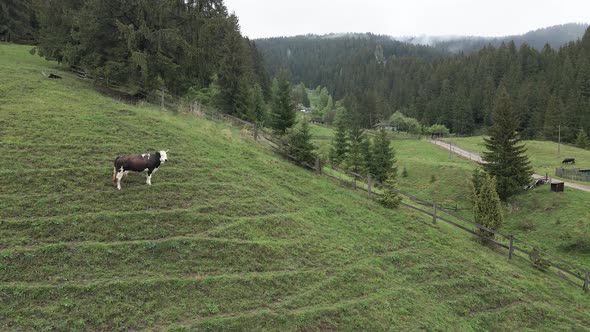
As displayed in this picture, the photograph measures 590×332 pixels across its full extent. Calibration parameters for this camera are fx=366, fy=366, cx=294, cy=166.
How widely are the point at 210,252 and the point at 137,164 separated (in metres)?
5.15

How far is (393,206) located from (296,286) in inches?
421

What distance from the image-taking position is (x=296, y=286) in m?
11.8

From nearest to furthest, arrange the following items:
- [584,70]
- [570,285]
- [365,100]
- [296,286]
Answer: [296,286], [570,285], [584,70], [365,100]

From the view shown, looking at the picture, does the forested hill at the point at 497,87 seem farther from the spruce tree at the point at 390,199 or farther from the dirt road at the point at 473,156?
the spruce tree at the point at 390,199

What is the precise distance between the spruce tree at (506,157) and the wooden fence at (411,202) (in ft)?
37.3

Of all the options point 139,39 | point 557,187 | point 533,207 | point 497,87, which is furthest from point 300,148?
point 497,87

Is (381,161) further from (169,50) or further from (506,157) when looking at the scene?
(169,50)

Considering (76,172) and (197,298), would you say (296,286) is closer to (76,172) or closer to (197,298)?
(197,298)

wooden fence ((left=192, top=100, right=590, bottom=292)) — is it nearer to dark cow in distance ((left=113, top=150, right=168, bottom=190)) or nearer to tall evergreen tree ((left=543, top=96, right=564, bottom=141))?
dark cow in distance ((left=113, top=150, right=168, bottom=190))

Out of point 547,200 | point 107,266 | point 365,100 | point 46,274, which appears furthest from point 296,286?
point 365,100

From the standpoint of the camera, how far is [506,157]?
37594mm

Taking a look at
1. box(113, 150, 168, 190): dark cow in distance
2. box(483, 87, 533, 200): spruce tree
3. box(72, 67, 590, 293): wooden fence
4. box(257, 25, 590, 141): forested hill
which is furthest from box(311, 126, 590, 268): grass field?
box(257, 25, 590, 141): forested hill

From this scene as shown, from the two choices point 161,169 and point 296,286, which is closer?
point 296,286

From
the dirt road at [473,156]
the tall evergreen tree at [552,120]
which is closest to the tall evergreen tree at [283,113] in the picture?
the dirt road at [473,156]
